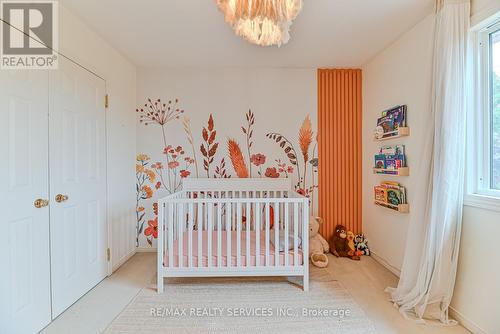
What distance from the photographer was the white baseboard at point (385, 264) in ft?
8.64

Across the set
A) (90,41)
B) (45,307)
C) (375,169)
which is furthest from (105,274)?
(375,169)

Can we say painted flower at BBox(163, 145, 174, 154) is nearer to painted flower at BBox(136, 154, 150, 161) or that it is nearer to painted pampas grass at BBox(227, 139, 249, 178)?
painted flower at BBox(136, 154, 150, 161)

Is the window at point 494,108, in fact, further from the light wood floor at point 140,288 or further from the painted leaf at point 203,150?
the painted leaf at point 203,150

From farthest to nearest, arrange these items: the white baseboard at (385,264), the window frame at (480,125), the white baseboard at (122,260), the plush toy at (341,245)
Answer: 1. the plush toy at (341,245)
2. the white baseboard at (122,260)
3. the white baseboard at (385,264)
4. the window frame at (480,125)

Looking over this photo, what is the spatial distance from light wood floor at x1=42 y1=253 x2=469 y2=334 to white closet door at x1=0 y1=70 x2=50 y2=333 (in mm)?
228

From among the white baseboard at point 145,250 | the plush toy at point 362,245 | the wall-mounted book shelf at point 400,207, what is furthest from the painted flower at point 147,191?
the wall-mounted book shelf at point 400,207

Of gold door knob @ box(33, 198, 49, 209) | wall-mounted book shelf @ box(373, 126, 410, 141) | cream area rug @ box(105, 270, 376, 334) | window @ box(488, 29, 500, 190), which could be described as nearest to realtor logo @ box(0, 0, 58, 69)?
gold door knob @ box(33, 198, 49, 209)

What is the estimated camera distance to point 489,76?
179cm

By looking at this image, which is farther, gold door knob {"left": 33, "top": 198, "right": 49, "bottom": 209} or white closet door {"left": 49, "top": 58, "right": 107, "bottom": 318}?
white closet door {"left": 49, "top": 58, "right": 107, "bottom": 318}

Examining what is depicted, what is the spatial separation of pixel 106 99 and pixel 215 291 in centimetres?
208

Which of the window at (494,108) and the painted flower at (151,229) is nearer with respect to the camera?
the window at (494,108)

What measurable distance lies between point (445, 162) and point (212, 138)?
2379 millimetres

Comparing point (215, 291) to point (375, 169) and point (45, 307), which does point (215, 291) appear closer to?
point (45, 307)

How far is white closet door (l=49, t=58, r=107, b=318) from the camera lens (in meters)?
1.95
